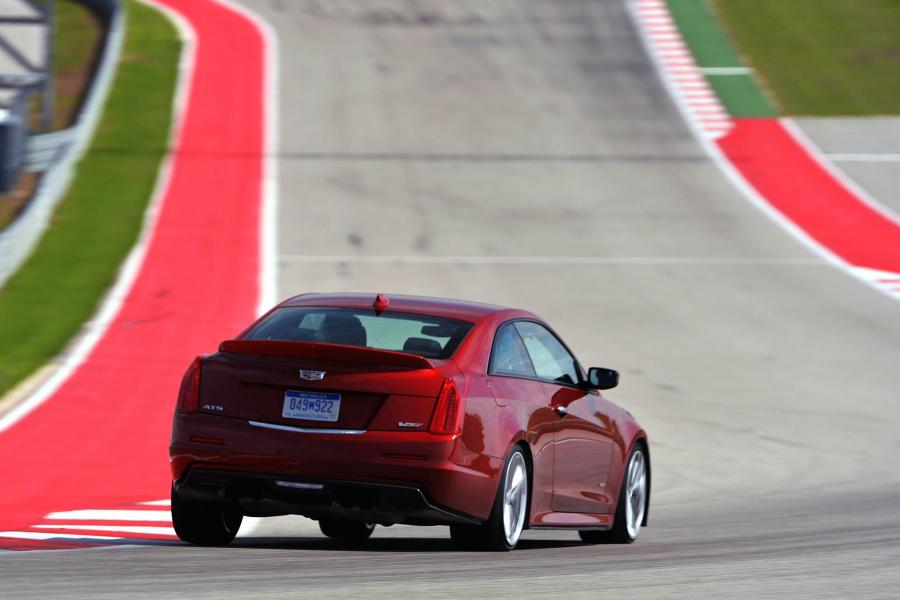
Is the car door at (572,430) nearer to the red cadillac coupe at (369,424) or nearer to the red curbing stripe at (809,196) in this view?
the red cadillac coupe at (369,424)

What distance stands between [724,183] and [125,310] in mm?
13355

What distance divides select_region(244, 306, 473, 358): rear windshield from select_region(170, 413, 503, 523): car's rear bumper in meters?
0.59

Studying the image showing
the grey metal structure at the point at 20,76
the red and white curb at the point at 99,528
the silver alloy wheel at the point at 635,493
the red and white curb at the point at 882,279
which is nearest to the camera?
the red and white curb at the point at 99,528

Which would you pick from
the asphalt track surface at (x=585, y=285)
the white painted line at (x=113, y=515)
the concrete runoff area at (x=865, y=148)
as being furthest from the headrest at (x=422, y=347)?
the concrete runoff area at (x=865, y=148)

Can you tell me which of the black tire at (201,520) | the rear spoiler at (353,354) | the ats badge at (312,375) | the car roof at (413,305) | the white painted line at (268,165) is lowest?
the white painted line at (268,165)

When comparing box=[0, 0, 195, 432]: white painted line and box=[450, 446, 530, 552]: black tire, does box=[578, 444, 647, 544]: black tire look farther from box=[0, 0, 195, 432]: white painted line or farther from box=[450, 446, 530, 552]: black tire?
box=[0, 0, 195, 432]: white painted line

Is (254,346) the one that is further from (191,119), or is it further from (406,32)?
(406,32)

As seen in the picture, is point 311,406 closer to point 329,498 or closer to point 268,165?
point 329,498

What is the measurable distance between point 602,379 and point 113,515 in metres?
3.42

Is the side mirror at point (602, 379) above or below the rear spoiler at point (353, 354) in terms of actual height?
below

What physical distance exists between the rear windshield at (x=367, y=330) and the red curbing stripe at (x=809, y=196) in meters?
17.1

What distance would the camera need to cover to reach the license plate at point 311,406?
26.1 feet

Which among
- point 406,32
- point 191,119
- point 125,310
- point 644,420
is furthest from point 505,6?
point 644,420

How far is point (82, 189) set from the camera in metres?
26.3
